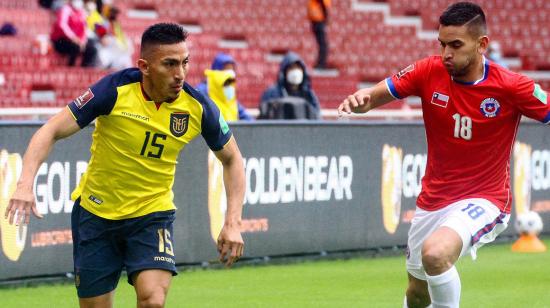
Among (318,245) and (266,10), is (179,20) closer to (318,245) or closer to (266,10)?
(266,10)

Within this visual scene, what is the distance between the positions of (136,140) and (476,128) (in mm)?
2237

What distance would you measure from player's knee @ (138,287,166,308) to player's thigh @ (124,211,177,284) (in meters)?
0.20

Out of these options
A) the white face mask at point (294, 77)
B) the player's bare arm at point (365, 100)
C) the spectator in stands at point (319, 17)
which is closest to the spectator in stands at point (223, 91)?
the white face mask at point (294, 77)

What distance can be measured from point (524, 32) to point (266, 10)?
7.67m

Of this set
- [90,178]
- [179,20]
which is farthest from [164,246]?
[179,20]

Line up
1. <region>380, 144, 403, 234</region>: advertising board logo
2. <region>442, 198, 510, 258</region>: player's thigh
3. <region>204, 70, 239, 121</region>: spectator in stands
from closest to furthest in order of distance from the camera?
<region>442, 198, 510, 258</region>: player's thigh, <region>380, 144, 403, 234</region>: advertising board logo, <region>204, 70, 239, 121</region>: spectator in stands

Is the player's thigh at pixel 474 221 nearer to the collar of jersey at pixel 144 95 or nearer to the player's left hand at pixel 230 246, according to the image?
the player's left hand at pixel 230 246

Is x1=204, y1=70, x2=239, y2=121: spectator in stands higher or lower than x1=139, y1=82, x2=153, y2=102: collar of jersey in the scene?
lower

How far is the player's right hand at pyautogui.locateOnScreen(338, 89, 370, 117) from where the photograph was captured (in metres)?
7.63

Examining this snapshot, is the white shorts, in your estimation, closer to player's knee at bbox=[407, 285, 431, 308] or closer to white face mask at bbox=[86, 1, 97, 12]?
player's knee at bbox=[407, 285, 431, 308]

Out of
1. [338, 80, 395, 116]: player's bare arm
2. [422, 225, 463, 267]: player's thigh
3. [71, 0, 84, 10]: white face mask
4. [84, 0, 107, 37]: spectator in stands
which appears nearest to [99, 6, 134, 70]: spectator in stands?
[84, 0, 107, 37]: spectator in stands

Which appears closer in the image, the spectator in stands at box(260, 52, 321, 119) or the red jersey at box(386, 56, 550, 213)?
the red jersey at box(386, 56, 550, 213)

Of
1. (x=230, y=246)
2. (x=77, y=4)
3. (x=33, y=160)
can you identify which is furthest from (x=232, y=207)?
(x=77, y=4)

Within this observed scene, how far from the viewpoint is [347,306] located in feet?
33.3
